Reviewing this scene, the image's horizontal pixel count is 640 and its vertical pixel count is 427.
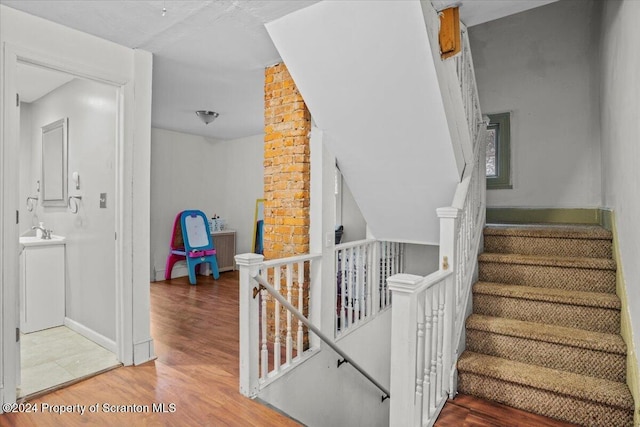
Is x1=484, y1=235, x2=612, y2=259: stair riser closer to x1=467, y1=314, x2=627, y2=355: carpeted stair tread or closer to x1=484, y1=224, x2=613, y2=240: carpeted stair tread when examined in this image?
x1=484, y1=224, x2=613, y2=240: carpeted stair tread

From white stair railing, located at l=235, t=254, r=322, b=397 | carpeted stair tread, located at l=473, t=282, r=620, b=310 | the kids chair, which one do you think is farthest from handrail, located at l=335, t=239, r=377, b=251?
the kids chair

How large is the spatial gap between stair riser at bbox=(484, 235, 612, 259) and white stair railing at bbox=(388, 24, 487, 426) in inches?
11.4

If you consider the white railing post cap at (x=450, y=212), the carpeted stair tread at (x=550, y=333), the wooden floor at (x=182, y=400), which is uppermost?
the white railing post cap at (x=450, y=212)

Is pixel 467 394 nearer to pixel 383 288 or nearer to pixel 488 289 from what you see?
pixel 488 289

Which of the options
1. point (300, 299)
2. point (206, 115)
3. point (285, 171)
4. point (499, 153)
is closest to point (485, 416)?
point (300, 299)

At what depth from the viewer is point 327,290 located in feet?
10.1

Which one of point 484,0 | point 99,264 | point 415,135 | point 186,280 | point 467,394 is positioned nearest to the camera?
point 484,0

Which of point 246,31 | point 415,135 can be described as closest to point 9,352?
point 246,31

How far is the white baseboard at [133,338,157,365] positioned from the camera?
2.72 metres

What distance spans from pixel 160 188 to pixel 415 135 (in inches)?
188

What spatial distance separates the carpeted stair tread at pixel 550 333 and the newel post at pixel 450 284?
0.27 meters

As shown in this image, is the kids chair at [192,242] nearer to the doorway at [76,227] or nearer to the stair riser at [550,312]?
the doorway at [76,227]

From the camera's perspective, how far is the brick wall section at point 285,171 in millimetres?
2945

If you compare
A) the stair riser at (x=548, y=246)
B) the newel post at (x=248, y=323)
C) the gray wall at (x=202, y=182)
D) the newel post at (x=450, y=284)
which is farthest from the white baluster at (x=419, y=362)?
the gray wall at (x=202, y=182)
